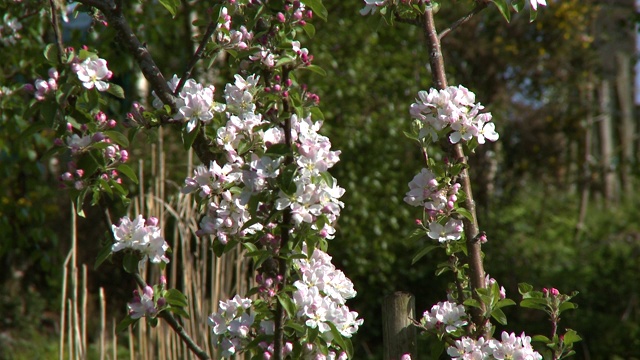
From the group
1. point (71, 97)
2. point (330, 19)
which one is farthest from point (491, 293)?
point (330, 19)

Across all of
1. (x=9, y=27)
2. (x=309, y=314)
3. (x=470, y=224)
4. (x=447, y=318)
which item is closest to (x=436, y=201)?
(x=470, y=224)

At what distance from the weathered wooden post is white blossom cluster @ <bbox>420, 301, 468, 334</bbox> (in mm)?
75

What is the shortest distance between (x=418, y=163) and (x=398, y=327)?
357 cm

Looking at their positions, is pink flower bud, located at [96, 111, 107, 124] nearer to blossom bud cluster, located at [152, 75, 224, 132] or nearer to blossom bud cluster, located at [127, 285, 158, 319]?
blossom bud cluster, located at [152, 75, 224, 132]

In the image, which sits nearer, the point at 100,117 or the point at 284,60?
the point at 284,60

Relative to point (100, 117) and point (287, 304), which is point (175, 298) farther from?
point (100, 117)

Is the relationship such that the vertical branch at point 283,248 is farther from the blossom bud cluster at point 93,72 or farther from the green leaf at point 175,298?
the blossom bud cluster at point 93,72

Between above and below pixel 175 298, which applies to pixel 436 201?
above

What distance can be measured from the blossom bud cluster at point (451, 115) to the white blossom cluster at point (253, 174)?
23 centimetres

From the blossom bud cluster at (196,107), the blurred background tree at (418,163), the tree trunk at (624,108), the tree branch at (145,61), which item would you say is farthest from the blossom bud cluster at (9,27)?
the tree trunk at (624,108)

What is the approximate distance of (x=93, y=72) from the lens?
140 cm

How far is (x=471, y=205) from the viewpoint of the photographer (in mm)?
1562

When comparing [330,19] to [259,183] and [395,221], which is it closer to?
[395,221]

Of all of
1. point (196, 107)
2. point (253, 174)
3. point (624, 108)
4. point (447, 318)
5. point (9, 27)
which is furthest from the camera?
point (624, 108)
